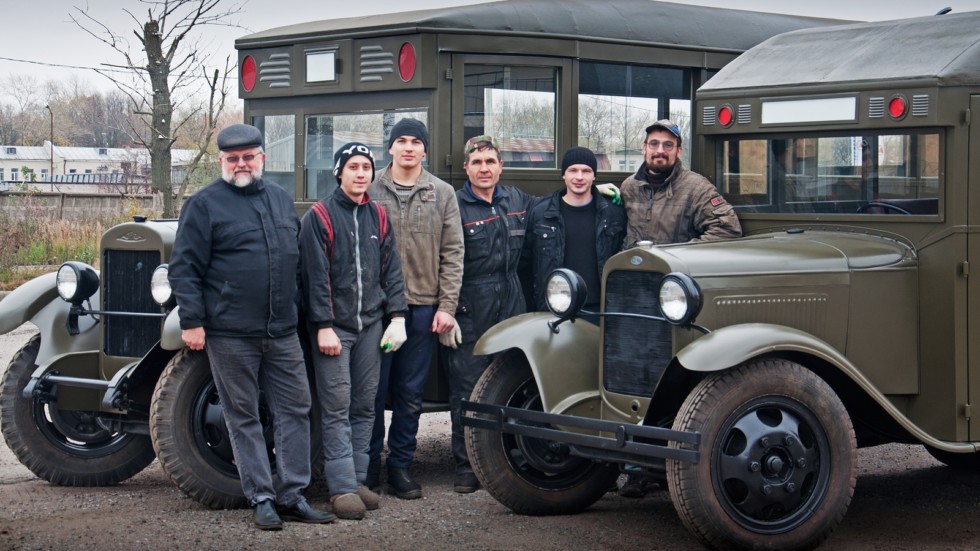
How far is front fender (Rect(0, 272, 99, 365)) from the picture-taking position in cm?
720

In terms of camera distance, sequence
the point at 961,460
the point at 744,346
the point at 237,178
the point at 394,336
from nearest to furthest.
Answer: the point at 744,346
the point at 237,178
the point at 394,336
the point at 961,460

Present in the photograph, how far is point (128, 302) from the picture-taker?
23.4 feet

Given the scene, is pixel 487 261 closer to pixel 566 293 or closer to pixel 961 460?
pixel 566 293

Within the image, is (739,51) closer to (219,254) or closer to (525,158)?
(525,158)

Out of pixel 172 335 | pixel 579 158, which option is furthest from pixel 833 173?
pixel 172 335

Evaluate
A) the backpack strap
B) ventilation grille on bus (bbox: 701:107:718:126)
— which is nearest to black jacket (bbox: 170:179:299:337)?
the backpack strap

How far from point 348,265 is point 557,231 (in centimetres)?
131

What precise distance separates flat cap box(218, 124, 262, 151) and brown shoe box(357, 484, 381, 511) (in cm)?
179

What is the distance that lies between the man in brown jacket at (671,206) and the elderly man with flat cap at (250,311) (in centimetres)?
192

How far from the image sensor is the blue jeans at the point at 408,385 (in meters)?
6.79

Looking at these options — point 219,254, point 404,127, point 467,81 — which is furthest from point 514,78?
point 219,254

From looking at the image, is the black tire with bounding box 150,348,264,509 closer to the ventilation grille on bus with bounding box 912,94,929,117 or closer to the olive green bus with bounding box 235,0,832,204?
the olive green bus with bounding box 235,0,832,204

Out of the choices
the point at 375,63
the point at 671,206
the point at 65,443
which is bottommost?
the point at 65,443

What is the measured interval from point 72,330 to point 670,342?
3.54m
